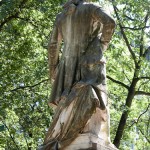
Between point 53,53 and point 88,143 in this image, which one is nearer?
point 88,143

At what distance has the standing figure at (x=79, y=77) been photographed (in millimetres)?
6016

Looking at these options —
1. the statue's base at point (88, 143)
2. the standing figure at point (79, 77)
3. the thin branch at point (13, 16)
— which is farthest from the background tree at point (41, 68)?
the statue's base at point (88, 143)

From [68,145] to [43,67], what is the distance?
29.1 feet

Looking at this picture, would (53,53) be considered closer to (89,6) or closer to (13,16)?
(89,6)

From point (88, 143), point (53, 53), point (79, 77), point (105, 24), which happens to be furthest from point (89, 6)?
point (88, 143)

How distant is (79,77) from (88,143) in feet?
3.56

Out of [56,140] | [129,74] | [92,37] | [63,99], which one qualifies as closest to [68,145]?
[56,140]

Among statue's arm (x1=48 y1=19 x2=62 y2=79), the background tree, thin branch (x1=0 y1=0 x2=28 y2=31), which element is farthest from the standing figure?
thin branch (x1=0 y1=0 x2=28 y2=31)

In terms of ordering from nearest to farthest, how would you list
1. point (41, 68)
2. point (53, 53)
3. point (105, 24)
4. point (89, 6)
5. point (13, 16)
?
point (105, 24) < point (89, 6) < point (53, 53) < point (13, 16) < point (41, 68)

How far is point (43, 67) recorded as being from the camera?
14.6 metres

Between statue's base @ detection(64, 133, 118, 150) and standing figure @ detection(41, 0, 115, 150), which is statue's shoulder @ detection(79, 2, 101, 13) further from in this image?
statue's base @ detection(64, 133, 118, 150)

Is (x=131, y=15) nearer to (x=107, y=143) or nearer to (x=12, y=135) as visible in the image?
(x=12, y=135)

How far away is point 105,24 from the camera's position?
21.1 feet

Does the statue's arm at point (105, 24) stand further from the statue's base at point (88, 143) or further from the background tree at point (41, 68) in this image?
the background tree at point (41, 68)
